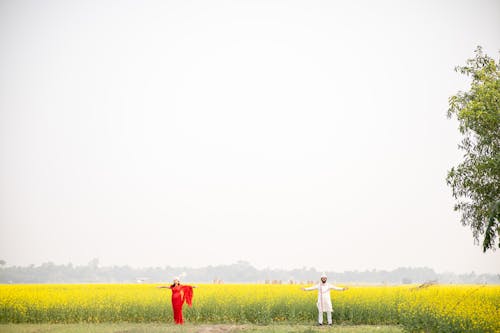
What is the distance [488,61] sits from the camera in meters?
26.8

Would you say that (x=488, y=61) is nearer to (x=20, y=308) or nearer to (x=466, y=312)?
(x=466, y=312)

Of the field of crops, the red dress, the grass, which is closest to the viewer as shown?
the grass

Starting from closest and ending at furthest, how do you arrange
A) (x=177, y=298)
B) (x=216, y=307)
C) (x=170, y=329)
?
(x=170, y=329) → (x=177, y=298) → (x=216, y=307)

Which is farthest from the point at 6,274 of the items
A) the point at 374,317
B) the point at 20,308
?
the point at 374,317

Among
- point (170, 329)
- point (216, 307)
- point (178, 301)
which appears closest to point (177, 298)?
point (178, 301)

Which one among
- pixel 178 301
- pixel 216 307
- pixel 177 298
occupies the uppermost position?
pixel 177 298

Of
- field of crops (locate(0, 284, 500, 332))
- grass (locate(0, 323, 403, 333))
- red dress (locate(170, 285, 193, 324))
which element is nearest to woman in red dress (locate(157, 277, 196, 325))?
red dress (locate(170, 285, 193, 324))

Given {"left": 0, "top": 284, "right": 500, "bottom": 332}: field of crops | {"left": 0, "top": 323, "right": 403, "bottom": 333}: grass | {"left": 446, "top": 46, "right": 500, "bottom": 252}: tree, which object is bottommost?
{"left": 0, "top": 323, "right": 403, "bottom": 333}: grass

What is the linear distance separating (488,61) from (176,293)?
64.8 feet

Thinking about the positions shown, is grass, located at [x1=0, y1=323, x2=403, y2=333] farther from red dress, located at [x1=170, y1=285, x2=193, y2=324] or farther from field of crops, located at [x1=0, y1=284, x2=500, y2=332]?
field of crops, located at [x1=0, y1=284, x2=500, y2=332]

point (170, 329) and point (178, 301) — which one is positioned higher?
point (178, 301)

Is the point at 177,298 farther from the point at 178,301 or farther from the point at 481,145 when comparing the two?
the point at 481,145

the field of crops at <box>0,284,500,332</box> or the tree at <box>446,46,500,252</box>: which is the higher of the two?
the tree at <box>446,46,500,252</box>

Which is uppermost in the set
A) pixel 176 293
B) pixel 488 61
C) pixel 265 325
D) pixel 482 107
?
pixel 488 61
